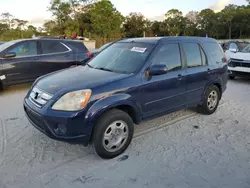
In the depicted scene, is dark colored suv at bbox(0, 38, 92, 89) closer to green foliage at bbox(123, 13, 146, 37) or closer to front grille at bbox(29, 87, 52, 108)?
front grille at bbox(29, 87, 52, 108)

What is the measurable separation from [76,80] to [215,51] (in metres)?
3.22

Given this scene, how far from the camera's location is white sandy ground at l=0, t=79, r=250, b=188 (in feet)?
8.72

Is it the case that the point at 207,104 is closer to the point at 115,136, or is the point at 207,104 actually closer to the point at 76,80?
the point at 115,136

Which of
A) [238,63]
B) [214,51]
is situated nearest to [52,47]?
[214,51]

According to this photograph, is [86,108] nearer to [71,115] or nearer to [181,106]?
[71,115]

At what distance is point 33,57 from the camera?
677 cm

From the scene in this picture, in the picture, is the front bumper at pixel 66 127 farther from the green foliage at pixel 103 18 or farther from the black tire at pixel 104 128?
the green foliage at pixel 103 18

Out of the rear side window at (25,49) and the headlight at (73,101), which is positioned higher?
the rear side window at (25,49)

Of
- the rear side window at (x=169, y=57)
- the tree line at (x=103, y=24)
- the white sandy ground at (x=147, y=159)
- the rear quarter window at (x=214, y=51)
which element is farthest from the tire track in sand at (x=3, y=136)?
the tree line at (x=103, y=24)

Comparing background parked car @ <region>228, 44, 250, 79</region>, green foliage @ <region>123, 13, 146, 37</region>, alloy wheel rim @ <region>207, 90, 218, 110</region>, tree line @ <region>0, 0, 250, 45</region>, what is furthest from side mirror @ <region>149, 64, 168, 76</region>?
green foliage @ <region>123, 13, 146, 37</region>

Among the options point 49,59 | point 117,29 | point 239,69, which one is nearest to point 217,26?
point 117,29

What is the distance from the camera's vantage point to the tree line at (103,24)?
30391mm

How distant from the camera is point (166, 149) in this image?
3393 mm

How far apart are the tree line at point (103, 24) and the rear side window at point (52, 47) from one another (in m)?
19.3
